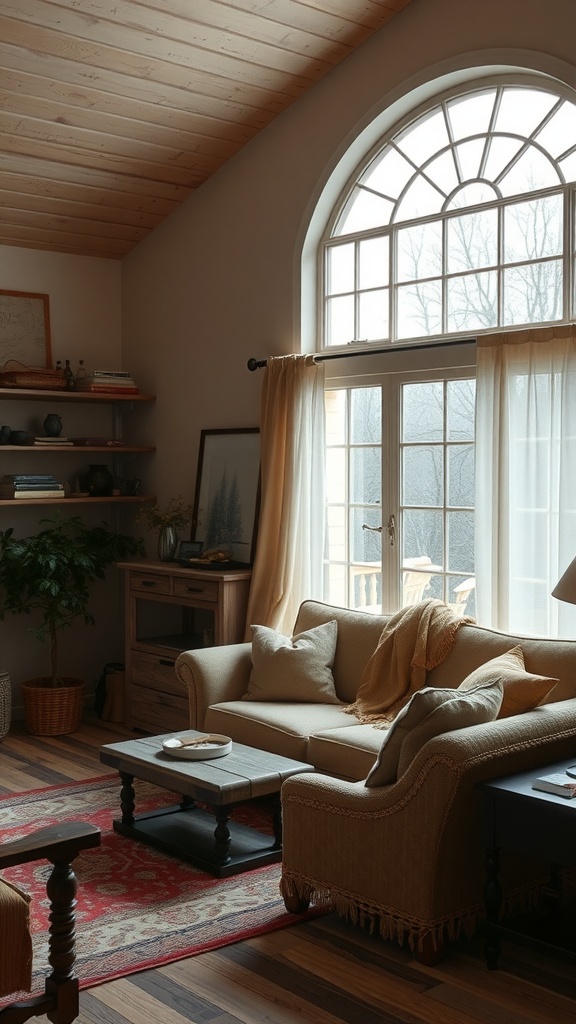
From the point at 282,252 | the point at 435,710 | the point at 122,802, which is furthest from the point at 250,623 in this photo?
the point at 435,710

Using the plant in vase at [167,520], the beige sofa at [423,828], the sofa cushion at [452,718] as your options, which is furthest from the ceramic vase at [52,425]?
the sofa cushion at [452,718]

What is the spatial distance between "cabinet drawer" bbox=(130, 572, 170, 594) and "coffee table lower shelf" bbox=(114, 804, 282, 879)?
60.2 inches

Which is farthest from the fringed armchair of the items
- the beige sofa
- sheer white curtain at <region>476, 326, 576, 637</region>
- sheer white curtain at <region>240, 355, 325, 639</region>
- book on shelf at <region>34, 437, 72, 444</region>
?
book on shelf at <region>34, 437, 72, 444</region>

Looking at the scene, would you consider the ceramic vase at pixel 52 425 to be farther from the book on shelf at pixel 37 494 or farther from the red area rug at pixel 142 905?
the red area rug at pixel 142 905

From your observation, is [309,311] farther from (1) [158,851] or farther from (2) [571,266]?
(1) [158,851]

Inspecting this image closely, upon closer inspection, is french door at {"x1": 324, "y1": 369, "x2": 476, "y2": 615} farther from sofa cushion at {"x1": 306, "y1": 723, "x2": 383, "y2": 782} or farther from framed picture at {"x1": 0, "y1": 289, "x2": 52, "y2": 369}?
framed picture at {"x1": 0, "y1": 289, "x2": 52, "y2": 369}

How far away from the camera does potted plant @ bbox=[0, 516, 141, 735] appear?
19.6 ft

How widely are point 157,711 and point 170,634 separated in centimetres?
70

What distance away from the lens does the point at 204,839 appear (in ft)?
13.7

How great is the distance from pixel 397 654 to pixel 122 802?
1.30 meters

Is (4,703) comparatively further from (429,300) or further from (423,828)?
(423,828)

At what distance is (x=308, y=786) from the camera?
342 centimetres

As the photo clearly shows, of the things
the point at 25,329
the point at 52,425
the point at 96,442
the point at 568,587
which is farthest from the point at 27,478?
the point at 568,587

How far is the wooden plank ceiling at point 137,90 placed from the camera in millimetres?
4594
